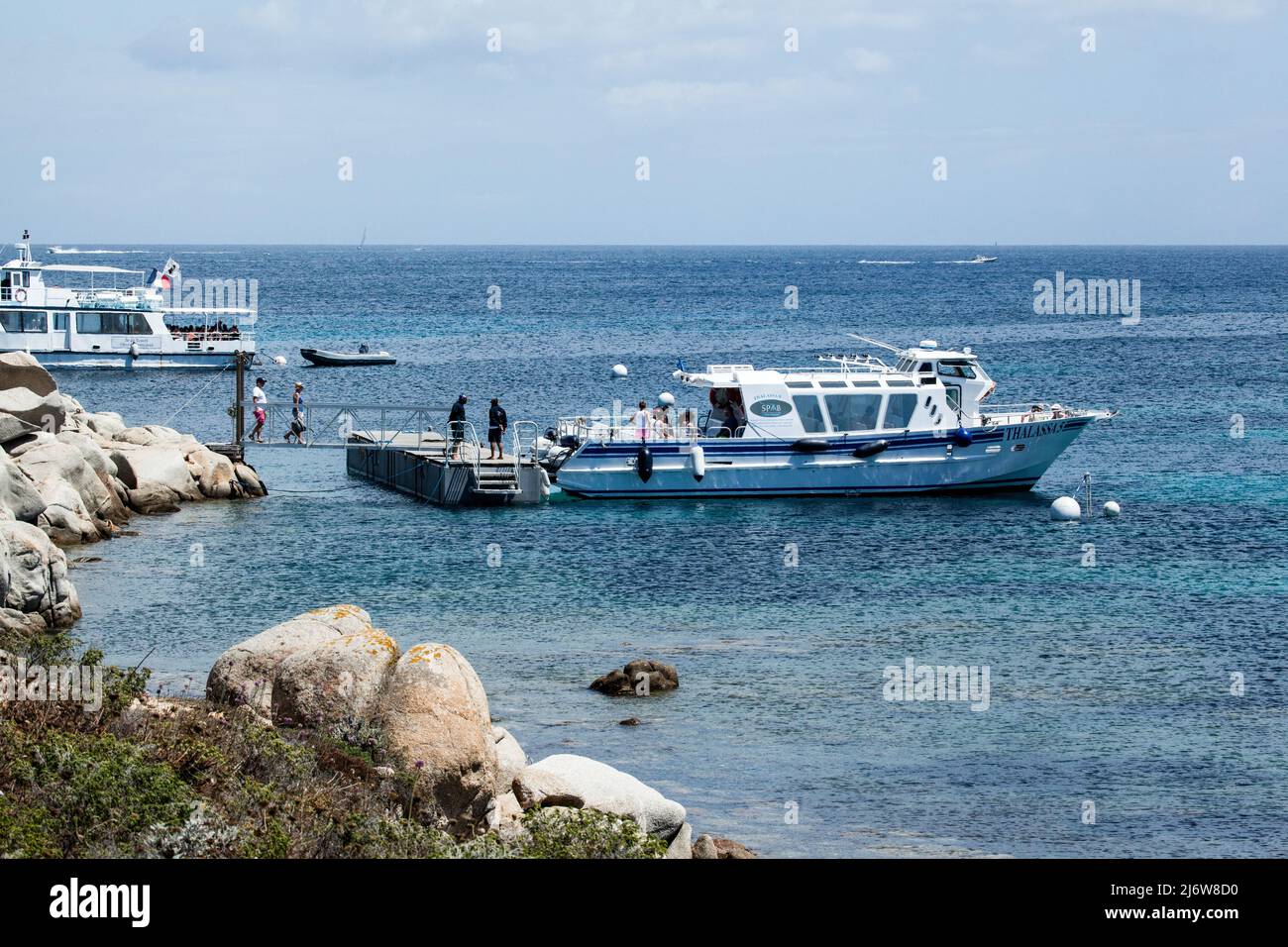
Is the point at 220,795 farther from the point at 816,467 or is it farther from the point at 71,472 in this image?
the point at 816,467

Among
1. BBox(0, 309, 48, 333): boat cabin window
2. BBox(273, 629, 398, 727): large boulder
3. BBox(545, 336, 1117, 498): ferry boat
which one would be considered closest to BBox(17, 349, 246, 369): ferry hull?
BBox(0, 309, 48, 333): boat cabin window

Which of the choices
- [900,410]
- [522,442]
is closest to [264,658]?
[900,410]

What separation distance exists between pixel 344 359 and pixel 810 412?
1582 inches

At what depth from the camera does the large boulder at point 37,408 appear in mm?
33219

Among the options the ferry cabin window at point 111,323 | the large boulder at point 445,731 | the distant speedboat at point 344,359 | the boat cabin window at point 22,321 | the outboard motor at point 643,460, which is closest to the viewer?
the large boulder at point 445,731

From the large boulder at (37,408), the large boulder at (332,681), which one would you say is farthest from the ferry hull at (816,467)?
the large boulder at (332,681)

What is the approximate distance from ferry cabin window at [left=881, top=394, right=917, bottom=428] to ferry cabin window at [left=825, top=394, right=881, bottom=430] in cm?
31

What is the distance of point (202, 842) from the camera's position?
32.0 feet

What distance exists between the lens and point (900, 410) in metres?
37.7

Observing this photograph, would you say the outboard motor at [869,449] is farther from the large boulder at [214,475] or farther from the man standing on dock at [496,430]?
the large boulder at [214,475]

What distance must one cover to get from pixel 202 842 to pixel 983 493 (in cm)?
3131

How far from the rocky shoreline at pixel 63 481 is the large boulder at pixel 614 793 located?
1002 cm
